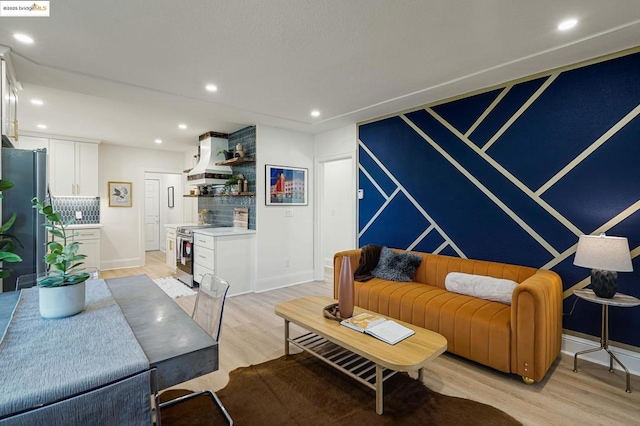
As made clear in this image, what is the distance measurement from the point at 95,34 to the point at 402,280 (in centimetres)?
355

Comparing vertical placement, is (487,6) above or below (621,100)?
above

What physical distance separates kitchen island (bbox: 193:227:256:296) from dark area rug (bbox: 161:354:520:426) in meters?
2.21

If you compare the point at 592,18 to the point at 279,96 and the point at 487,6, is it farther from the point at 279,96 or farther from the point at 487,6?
the point at 279,96

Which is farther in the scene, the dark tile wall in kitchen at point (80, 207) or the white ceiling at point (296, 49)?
the dark tile wall in kitchen at point (80, 207)

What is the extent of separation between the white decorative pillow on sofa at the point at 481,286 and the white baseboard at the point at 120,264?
6379mm

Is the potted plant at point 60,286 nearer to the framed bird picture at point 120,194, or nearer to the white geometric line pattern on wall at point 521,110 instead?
the white geometric line pattern on wall at point 521,110

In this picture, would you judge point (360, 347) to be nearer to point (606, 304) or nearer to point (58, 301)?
point (58, 301)

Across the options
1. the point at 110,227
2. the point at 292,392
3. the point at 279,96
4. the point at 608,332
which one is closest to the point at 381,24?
the point at 279,96

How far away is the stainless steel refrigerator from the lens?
246 centimetres

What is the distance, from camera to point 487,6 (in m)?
1.93

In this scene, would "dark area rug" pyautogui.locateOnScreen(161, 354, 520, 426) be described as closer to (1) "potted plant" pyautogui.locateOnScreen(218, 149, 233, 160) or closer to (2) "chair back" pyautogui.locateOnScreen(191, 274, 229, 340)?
(2) "chair back" pyautogui.locateOnScreen(191, 274, 229, 340)

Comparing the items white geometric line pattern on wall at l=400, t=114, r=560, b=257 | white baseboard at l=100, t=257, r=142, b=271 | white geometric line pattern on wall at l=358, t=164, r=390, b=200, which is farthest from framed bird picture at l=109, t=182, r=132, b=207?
white geometric line pattern on wall at l=400, t=114, r=560, b=257

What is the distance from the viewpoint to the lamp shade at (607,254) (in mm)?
2217

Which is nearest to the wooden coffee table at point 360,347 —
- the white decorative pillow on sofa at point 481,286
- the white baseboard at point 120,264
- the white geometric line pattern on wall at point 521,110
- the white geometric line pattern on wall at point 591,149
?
the white decorative pillow on sofa at point 481,286
